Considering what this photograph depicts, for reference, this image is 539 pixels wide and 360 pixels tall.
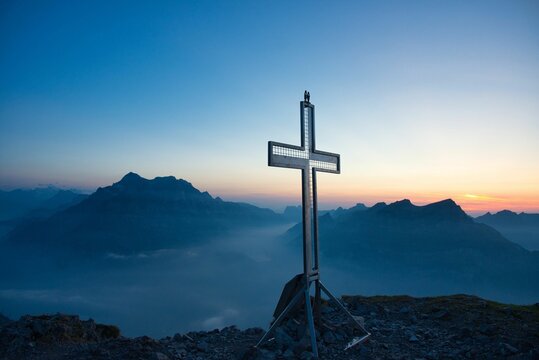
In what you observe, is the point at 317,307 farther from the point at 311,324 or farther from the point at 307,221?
the point at 307,221

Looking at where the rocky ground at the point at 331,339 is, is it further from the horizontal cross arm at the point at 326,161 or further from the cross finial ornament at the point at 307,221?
the horizontal cross arm at the point at 326,161

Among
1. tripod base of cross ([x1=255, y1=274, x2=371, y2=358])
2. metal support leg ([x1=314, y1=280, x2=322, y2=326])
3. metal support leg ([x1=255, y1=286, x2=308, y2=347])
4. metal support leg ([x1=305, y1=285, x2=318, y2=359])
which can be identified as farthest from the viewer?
metal support leg ([x1=314, y1=280, x2=322, y2=326])

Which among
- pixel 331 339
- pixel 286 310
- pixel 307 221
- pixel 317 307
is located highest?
pixel 307 221

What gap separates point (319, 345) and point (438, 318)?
24.4 ft

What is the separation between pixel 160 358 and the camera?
35.0ft

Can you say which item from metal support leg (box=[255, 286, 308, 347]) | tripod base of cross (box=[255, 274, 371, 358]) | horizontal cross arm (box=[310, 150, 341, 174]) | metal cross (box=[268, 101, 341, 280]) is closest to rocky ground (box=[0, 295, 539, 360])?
tripod base of cross (box=[255, 274, 371, 358])

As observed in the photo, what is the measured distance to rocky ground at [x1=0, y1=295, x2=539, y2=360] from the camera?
37.2 feet

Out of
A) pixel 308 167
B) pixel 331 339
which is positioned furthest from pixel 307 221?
pixel 331 339

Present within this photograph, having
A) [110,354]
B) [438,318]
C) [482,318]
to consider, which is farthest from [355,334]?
[110,354]

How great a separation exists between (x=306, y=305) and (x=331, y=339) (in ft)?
6.22

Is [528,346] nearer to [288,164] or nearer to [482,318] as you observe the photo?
[482,318]

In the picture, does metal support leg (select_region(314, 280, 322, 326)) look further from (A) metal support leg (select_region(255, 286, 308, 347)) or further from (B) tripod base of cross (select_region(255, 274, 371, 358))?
(A) metal support leg (select_region(255, 286, 308, 347))

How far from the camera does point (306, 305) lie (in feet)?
37.4

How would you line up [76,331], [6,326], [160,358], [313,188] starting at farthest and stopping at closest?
[76,331] < [6,326] < [313,188] < [160,358]
